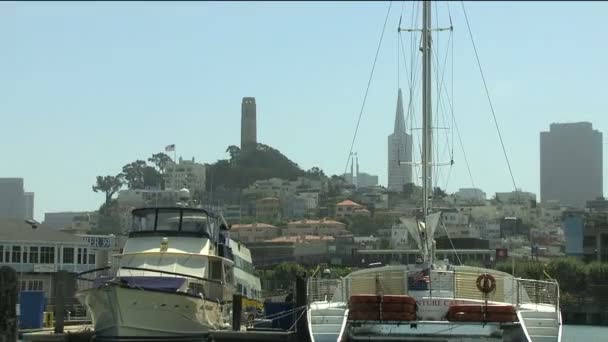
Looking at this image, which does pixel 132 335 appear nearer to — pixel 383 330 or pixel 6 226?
pixel 383 330

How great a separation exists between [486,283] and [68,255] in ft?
175

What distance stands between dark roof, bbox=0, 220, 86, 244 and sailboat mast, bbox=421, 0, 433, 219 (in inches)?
1806

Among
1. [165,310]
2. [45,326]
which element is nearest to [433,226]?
Result: [165,310]

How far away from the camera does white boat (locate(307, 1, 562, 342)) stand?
102 ft

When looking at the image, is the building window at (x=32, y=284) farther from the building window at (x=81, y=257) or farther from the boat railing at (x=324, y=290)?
the boat railing at (x=324, y=290)

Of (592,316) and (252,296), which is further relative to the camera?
(592,316)

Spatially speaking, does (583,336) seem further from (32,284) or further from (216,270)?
(32,284)

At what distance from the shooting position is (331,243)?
18762 cm

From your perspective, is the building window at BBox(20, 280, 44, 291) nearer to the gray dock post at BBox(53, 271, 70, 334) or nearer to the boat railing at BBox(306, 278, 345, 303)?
the gray dock post at BBox(53, 271, 70, 334)

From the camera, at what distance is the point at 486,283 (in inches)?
1266

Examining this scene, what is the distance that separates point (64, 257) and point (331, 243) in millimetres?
110365

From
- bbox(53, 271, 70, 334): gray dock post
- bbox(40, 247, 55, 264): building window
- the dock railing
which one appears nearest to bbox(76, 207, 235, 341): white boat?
bbox(53, 271, 70, 334): gray dock post

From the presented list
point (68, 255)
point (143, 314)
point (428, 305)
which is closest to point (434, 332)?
point (428, 305)

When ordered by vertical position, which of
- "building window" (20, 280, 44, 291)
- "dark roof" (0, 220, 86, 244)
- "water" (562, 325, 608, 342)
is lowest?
"water" (562, 325, 608, 342)
